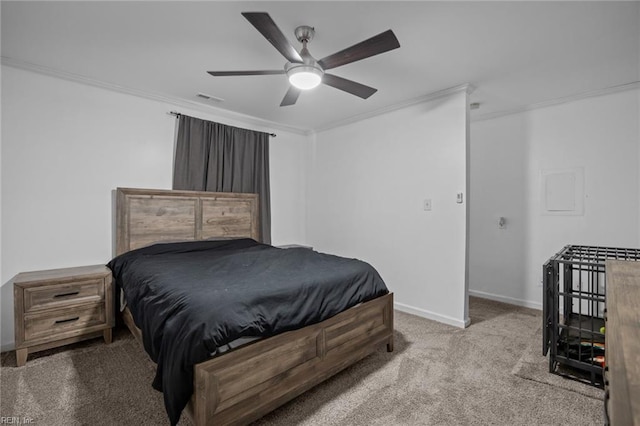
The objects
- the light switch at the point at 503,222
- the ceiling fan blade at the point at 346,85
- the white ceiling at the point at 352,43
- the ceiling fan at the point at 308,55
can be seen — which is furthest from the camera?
the light switch at the point at 503,222

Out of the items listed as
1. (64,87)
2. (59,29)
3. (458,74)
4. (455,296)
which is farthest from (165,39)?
(455,296)

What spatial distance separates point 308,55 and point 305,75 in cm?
12

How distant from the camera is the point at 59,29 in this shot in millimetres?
2160

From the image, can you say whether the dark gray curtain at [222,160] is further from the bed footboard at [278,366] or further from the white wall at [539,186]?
the white wall at [539,186]

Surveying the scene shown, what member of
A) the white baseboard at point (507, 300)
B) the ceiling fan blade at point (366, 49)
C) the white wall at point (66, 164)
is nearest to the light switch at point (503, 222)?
the white baseboard at point (507, 300)

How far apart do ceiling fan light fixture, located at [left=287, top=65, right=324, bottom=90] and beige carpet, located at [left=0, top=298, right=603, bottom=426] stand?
6.83 ft

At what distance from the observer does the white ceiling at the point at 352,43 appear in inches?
75.5

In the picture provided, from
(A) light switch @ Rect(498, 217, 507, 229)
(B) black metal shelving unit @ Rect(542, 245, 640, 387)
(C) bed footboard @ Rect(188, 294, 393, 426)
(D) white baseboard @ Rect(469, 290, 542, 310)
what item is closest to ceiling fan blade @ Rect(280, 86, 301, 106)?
(C) bed footboard @ Rect(188, 294, 393, 426)

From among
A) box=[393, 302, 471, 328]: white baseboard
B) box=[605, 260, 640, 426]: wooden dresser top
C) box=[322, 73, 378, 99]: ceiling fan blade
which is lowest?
box=[393, 302, 471, 328]: white baseboard

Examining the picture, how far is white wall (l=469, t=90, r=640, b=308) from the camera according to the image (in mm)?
3074

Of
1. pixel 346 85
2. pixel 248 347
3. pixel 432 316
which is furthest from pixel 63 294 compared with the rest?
pixel 432 316

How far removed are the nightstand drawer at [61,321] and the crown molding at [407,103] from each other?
3.41 m

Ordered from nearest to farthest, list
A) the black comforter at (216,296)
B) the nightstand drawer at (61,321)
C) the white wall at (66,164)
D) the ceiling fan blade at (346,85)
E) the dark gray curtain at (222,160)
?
the black comforter at (216,296)
the ceiling fan blade at (346,85)
the nightstand drawer at (61,321)
the white wall at (66,164)
the dark gray curtain at (222,160)

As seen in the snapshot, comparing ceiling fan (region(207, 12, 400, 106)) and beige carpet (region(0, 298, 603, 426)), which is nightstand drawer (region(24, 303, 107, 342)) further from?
ceiling fan (region(207, 12, 400, 106))
